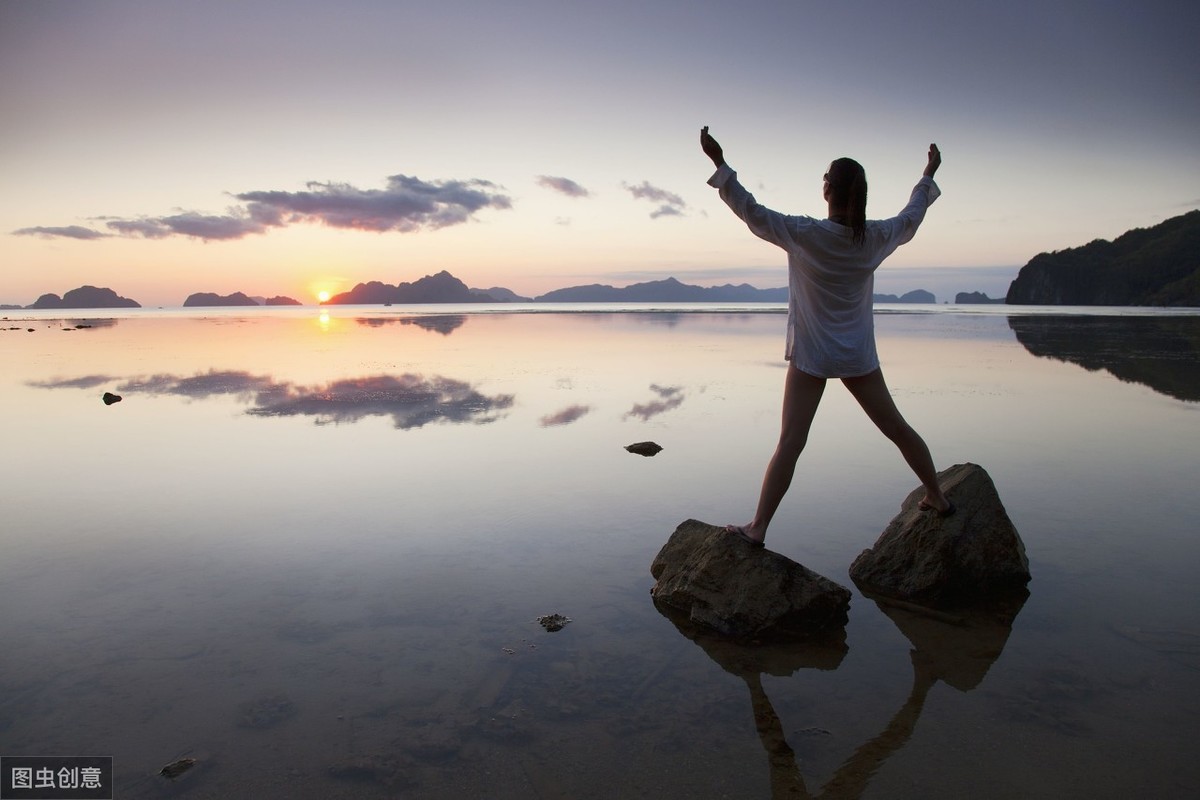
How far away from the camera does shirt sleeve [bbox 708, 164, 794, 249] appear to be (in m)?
4.23

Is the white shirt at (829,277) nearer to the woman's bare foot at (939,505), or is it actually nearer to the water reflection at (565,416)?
the woman's bare foot at (939,505)

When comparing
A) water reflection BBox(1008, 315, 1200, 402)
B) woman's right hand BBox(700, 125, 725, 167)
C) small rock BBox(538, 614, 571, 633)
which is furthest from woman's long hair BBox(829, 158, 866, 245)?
water reflection BBox(1008, 315, 1200, 402)

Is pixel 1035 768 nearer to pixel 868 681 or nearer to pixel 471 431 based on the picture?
pixel 868 681

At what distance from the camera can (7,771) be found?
3.17 metres

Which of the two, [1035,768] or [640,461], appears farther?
[640,461]

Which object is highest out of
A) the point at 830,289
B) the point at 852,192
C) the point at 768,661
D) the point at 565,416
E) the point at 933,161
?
the point at 933,161

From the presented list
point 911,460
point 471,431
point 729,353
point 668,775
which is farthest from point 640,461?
point 729,353

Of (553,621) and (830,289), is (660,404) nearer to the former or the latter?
(830,289)

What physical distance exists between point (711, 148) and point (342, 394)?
42.3ft

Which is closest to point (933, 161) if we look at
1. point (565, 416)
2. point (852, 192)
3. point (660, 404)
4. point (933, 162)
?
point (933, 162)

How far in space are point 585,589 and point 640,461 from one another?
12.7 ft

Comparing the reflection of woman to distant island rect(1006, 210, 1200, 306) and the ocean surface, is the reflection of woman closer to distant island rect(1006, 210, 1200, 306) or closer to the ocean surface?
the ocean surface

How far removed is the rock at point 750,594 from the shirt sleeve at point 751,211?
6.97ft

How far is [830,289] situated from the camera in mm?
4547
